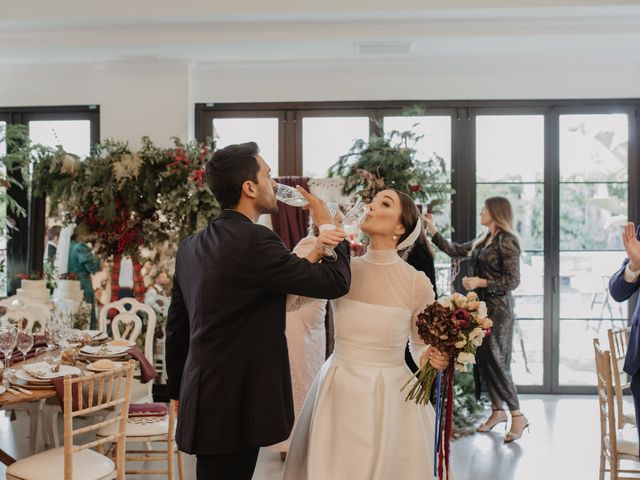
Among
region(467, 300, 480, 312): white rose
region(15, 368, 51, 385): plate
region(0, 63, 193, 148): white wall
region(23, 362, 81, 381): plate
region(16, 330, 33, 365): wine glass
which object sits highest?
region(0, 63, 193, 148): white wall

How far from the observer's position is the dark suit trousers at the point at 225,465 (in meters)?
1.97

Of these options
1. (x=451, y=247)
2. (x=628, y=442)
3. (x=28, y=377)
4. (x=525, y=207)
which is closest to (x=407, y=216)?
(x=628, y=442)

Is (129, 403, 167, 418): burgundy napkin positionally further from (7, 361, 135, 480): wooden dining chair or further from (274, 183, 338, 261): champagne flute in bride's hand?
(274, 183, 338, 261): champagne flute in bride's hand

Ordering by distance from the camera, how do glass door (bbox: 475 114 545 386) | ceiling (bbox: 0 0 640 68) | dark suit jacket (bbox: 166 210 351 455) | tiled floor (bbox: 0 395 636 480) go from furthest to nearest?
glass door (bbox: 475 114 545 386) → ceiling (bbox: 0 0 640 68) → tiled floor (bbox: 0 395 636 480) → dark suit jacket (bbox: 166 210 351 455)

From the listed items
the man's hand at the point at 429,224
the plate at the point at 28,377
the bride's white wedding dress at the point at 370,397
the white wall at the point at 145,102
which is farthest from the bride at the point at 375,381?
the white wall at the point at 145,102

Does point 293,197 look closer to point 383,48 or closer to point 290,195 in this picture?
point 290,195

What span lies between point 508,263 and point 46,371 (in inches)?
126

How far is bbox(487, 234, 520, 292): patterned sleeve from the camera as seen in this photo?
4723 mm

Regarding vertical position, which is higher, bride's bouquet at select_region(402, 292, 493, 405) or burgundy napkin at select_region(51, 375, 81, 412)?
bride's bouquet at select_region(402, 292, 493, 405)

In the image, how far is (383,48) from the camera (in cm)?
557

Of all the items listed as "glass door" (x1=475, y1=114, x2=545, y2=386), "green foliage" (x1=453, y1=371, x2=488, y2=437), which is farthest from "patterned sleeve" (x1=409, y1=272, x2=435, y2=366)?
"glass door" (x1=475, y1=114, x2=545, y2=386)

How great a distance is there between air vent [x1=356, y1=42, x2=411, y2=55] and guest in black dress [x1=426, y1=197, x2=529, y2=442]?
1.65m

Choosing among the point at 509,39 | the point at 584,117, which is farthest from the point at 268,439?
the point at 584,117

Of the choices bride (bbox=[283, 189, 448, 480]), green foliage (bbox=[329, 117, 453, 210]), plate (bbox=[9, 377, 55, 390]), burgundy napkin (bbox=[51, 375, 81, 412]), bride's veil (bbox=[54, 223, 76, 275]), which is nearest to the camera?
bride (bbox=[283, 189, 448, 480])
